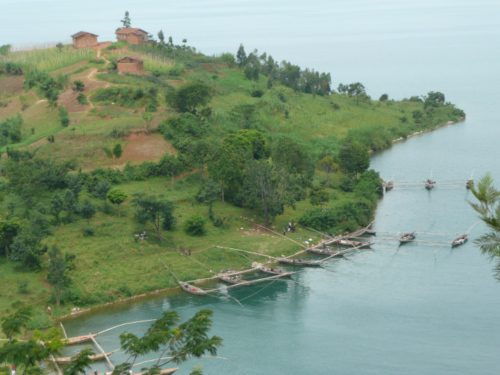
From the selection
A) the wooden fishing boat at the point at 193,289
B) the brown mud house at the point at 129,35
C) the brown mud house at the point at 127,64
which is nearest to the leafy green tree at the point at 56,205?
the wooden fishing boat at the point at 193,289

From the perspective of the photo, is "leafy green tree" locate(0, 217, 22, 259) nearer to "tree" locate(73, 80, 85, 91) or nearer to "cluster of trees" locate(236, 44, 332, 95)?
"tree" locate(73, 80, 85, 91)

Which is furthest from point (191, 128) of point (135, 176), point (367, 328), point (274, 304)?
point (367, 328)

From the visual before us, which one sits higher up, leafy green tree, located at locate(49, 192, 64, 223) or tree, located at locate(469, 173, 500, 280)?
tree, located at locate(469, 173, 500, 280)

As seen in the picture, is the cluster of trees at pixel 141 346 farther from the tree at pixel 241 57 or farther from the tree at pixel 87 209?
the tree at pixel 241 57

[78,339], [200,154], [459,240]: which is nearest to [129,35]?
[200,154]

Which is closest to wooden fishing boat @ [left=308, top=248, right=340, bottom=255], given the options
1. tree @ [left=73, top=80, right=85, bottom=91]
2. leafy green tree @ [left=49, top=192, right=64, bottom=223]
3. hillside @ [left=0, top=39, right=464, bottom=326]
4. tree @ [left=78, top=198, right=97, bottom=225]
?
hillside @ [left=0, top=39, right=464, bottom=326]

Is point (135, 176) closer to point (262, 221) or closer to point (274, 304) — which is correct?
point (262, 221)
